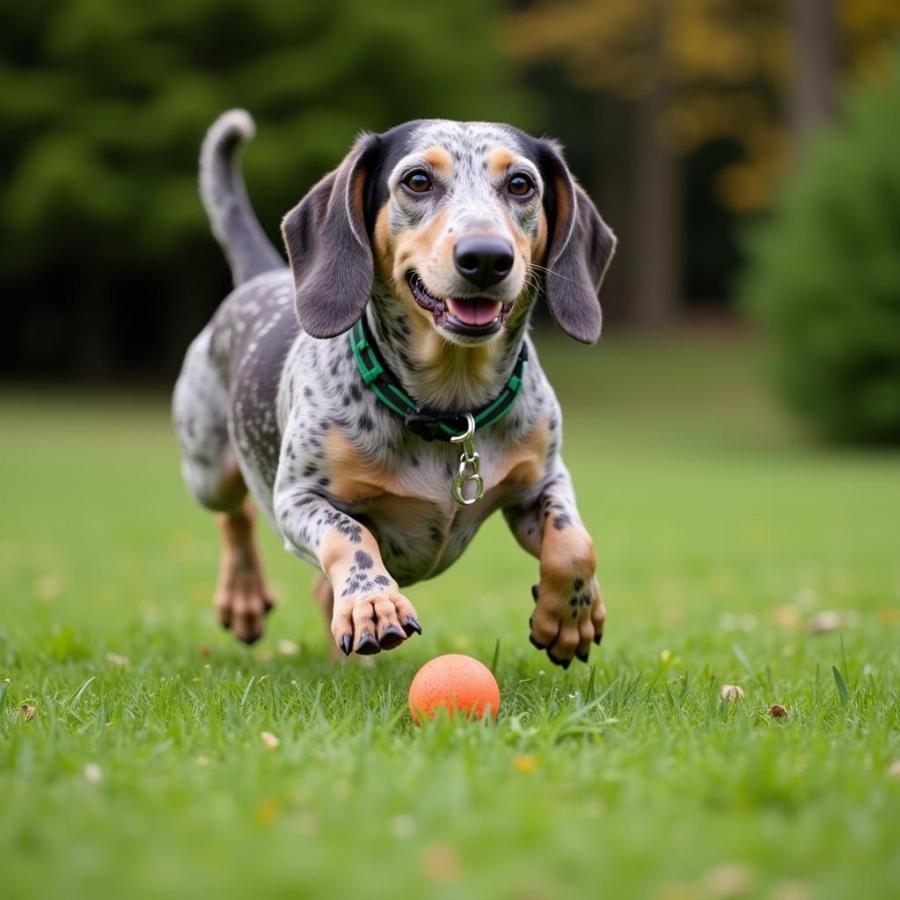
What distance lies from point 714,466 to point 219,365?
13.2m

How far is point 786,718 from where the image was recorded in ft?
11.9

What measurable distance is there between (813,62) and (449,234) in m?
23.8

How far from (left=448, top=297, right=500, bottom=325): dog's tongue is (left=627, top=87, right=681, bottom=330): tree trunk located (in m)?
29.4

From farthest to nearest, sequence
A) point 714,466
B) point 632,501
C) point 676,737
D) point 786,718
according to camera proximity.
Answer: point 714,466
point 632,501
point 786,718
point 676,737

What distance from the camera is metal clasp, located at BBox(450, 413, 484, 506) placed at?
13.4 feet

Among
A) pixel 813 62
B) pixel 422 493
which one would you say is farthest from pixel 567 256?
pixel 813 62

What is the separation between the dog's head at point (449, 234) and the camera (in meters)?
3.84

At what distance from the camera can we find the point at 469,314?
12.7ft

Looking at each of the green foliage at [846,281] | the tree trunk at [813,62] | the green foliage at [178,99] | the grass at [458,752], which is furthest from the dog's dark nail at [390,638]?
the green foliage at [178,99]

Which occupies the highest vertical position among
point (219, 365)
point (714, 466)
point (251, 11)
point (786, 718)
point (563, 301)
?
point (251, 11)

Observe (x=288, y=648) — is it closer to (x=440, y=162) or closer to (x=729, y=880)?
(x=440, y=162)

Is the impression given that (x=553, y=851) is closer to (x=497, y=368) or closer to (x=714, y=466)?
(x=497, y=368)

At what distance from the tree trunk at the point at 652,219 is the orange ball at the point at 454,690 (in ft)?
98.2

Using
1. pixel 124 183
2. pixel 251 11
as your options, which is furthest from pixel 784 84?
pixel 124 183
